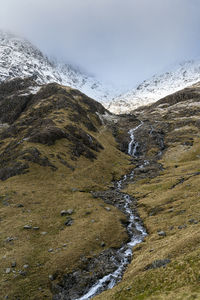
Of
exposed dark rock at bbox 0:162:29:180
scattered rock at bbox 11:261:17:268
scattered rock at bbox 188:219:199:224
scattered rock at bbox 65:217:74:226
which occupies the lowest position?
scattered rock at bbox 188:219:199:224

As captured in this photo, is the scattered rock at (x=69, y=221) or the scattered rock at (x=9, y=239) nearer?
the scattered rock at (x=9, y=239)

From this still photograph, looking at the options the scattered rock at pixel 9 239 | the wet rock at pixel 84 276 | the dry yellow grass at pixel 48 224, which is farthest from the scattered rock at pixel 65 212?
the wet rock at pixel 84 276

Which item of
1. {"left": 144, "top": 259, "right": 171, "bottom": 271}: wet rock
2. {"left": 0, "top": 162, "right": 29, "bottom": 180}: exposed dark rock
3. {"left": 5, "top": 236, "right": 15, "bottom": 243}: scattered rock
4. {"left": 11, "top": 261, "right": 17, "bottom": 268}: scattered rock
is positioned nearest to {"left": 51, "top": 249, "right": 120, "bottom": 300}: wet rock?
{"left": 11, "top": 261, "right": 17, "bottom": 268}: scattered rock

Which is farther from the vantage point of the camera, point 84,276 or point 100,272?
point 100,272

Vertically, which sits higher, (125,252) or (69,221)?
(69,221)

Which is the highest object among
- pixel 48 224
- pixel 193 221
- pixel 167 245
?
pixel 48 224

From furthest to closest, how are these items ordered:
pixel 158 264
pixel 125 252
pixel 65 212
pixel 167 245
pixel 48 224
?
pixel 65 212 → pixel 48 224 → pixel 125 252 → pixel 167 245 → pixel 158 264

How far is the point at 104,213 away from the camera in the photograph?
44.0 metres

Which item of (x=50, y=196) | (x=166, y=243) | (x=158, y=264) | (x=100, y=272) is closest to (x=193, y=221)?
(x=166, y=243)

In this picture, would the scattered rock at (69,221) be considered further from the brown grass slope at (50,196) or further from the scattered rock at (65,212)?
the scattered rock at (65,212)

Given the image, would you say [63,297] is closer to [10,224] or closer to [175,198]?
[10,224]

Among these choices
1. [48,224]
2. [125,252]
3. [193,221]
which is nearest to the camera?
[125,252]

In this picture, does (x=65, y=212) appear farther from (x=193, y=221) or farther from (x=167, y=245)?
(x=193, y=221)

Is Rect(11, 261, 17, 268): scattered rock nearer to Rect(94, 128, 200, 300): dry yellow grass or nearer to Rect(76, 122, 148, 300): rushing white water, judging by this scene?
Rect(76, 122, 148, 300): rushing white water
